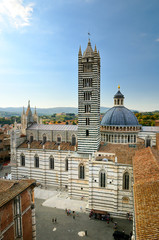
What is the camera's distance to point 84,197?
2861 centimetres

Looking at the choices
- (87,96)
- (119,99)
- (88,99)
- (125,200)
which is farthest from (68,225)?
(119,99)

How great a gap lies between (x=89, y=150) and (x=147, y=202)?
57.1ft

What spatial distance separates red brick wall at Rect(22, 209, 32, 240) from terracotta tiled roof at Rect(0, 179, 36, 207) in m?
2.41

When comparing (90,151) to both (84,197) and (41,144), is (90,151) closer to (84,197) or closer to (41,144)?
(84,197)

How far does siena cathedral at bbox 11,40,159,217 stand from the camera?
25016 mm

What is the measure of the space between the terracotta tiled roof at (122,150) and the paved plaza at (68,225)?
7873 millimetres

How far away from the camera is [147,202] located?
1226cm

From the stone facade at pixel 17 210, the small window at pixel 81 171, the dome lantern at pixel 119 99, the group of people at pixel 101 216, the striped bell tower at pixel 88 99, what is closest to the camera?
the stone facade at pixel 17 210

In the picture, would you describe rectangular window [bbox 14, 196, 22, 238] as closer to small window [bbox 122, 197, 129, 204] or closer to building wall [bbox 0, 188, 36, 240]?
building wall [bbox 0, 188, 36, 240]

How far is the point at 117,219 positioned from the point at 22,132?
24.7 meters

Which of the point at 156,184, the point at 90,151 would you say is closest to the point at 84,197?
the point at 90,151

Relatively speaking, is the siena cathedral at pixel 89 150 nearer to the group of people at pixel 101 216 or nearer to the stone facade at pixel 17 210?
the group of people at pixel 101 216

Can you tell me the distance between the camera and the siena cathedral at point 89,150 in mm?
25016

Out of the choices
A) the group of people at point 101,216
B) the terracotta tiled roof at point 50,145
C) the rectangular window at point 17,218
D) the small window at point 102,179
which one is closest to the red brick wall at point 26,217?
the rectangular window at point 17,218
